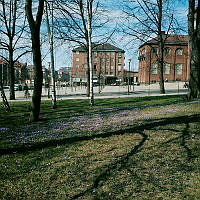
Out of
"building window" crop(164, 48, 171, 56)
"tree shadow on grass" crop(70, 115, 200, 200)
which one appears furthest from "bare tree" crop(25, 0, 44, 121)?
"building window" crop(164, 48, 171, 56)

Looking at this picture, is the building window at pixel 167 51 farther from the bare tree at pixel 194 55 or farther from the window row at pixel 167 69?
the bare tree at pixel 194 55

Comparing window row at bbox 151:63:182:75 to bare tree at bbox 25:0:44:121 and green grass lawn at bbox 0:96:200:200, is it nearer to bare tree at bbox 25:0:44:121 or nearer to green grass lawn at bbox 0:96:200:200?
bare tree at bbox 25:0:44:121

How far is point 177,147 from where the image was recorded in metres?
5.39

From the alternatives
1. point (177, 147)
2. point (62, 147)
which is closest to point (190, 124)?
point (177, 147)

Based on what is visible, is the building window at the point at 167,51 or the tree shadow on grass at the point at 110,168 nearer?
the tree shadow on grass at the point at 110,168

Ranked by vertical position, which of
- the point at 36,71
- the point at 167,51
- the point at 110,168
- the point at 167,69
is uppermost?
the point at 167,51

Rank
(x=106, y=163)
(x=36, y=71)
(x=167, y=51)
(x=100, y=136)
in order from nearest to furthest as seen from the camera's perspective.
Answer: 1. (x=106, y=163)
2. (x=100, y=136)
3. (x=36, y=71)
4. (x=167, y=51)

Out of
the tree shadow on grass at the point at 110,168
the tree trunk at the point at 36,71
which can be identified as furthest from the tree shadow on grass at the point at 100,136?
the tree trunk at the point at 36,71

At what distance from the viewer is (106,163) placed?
475cm

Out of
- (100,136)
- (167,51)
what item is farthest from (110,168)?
(167,51)

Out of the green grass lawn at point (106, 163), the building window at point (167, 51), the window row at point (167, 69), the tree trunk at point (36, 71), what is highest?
the building window at point (167, 51)

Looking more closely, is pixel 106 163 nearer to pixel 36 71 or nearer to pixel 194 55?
pixel 36 71

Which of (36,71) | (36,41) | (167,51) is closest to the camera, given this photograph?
(36,41)

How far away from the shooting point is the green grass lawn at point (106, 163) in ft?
12.0
